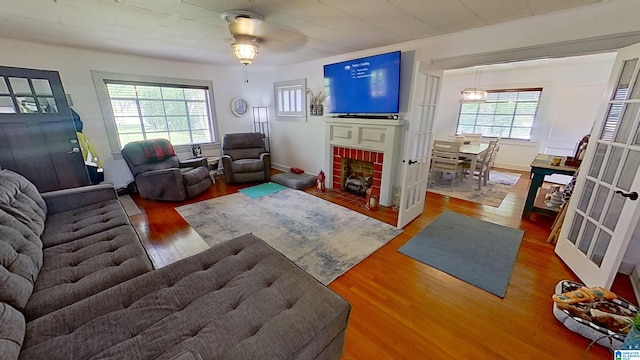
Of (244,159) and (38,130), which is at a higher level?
(38,130)

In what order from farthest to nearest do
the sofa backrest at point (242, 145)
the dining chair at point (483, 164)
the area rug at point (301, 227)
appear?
the sofa backrest at point (242, 145) → the dining chair at point (483, 164) → the area rug at point (301, 227)

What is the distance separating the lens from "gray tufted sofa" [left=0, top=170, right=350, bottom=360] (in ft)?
3.08

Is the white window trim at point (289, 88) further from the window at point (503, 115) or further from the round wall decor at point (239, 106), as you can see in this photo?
the window at point (503, 115)

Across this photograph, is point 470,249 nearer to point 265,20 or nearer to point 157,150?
point 265,20

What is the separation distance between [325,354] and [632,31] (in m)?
3.15

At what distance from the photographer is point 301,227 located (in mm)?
2898

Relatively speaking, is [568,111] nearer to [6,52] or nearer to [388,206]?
[388,206]

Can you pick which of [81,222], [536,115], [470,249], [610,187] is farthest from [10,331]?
[536,115]

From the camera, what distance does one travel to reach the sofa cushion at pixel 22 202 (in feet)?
5.44

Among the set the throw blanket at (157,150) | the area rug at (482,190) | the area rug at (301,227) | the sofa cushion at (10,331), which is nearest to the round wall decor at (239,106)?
the throw blanket at (157,150)

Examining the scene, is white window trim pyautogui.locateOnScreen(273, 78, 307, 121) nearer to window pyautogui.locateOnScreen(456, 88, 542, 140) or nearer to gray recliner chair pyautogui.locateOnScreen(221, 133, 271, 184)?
gray recliner chair pyautogui.locateOnScreen(221, 133, 271, 184)

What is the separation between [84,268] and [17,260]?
0.28 metres

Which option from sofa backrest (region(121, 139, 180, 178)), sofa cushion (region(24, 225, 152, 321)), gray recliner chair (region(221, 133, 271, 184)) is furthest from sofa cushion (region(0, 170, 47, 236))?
gray recliner chair (region(221, 133, 271, 184))

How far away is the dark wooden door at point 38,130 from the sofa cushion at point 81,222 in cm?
152
